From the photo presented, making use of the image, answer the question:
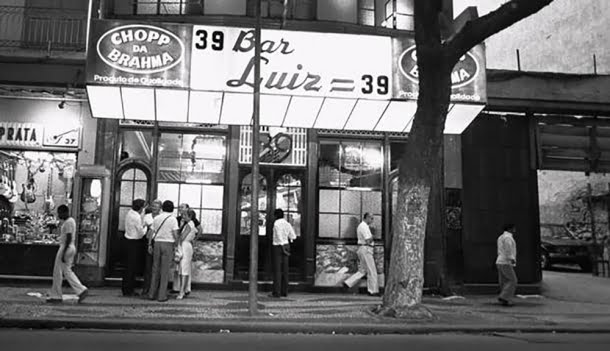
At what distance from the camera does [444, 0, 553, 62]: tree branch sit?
9539 mm

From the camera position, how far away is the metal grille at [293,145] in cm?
1452

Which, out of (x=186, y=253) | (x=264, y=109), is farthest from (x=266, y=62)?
(x=186, y=253)

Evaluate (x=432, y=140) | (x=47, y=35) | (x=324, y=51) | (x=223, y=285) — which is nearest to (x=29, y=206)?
(x=47, y=35)

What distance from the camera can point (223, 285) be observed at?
14.1 m

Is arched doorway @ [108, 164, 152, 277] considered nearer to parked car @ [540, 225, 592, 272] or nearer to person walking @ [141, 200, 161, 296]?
person walking @ [141, 200, 161, 296]

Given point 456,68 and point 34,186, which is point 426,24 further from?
point 34,186

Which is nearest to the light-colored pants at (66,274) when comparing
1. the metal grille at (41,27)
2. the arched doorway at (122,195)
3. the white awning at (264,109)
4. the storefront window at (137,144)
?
the arched doorway at (122,195)

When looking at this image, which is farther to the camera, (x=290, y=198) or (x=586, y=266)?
(x=586, y=266)

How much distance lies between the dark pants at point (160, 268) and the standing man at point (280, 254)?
7.81 ft

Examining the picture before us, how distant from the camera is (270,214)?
14508 mm

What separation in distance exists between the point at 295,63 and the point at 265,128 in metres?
3.12

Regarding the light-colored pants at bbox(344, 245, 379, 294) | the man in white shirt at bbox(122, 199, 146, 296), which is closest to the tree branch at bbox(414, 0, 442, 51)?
the light-colored pants at bbox(344, 245, 379, 294)

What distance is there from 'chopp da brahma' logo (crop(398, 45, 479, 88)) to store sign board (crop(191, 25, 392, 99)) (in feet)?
1.12

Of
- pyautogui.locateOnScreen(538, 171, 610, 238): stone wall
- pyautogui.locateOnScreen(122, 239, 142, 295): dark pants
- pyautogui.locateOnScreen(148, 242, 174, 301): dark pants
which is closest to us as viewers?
pyautogui.locateOnScreen(148, 242, 174, 301): dark pants
